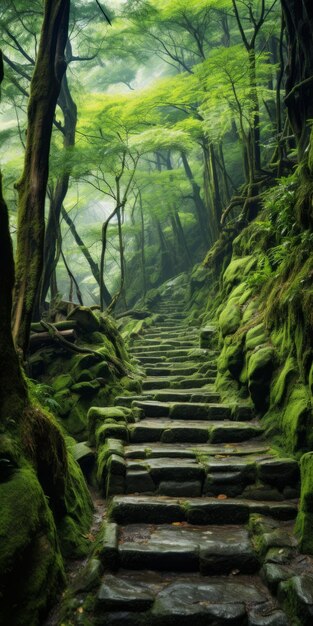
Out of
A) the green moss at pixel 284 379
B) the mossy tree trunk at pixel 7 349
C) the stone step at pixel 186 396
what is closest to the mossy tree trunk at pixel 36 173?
the mossy tree trunk at pixel 7 349

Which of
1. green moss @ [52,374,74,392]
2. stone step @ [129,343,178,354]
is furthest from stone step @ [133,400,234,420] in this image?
stone step @ [129,343,178,354]

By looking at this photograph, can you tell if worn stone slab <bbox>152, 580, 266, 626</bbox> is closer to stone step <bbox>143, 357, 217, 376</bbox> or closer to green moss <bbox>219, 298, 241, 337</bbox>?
green moss <bbox>219, 298, 241, 337</bbox>

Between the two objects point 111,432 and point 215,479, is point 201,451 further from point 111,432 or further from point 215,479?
point 111,432

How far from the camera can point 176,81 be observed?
14.9m

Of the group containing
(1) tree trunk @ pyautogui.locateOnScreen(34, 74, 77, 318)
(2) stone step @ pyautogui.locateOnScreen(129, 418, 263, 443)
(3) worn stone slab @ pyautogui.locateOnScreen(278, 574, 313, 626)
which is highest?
(1) tree trunk @ pyautogui.locateOnScreen(34, 74, 77, 318)

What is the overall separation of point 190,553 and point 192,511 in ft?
2.40

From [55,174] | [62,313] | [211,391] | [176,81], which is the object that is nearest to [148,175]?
[176,81]

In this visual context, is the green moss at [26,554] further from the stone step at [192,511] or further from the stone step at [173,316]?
the stone step at [173,316]

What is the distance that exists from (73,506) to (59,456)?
2.00 ft

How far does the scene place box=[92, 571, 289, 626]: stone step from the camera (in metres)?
3.42

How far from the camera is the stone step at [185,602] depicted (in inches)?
134

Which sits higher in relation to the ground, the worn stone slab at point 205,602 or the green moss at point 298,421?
the green moss at point 298,421

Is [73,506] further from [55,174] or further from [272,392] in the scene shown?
[55,174]

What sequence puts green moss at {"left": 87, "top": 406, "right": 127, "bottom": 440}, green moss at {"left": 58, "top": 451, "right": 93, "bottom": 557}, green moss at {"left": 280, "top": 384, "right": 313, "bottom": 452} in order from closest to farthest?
green moss at {"left": 58, "top": 451, "right": 93, "bottom": 557} < green moss at {"left": 280, "top": 384, "right": 313, "bottom": 452} < green moss at {"left": 87, "top": 406, "right": 127, "bottom": 440}
